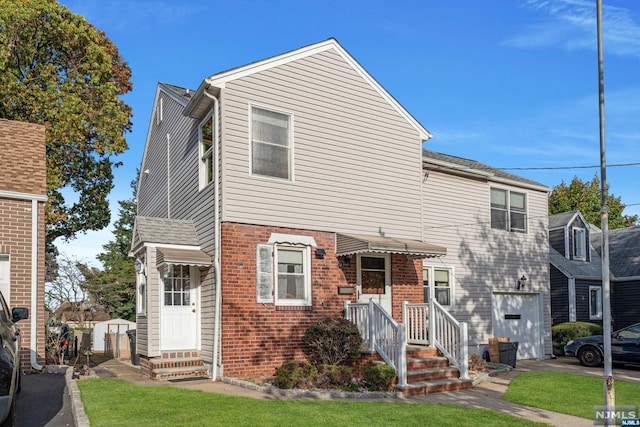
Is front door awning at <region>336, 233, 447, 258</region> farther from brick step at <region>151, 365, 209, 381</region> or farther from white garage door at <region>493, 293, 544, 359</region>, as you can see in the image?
white garage door at <region>493, 293, 544, 359</region>

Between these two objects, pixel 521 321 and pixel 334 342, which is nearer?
pixel 334 342

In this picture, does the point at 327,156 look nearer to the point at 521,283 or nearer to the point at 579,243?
the point at 521,283

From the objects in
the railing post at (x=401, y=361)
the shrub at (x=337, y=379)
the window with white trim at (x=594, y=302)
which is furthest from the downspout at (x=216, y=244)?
the window with white trim at (x=594, y=302)

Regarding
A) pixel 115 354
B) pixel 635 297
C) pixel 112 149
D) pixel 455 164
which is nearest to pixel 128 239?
pixel 112 149

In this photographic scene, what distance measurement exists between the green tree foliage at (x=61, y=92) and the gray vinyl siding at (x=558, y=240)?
19503 mm

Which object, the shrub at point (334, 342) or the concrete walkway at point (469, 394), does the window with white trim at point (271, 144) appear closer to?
the shrub at point (334, 342)

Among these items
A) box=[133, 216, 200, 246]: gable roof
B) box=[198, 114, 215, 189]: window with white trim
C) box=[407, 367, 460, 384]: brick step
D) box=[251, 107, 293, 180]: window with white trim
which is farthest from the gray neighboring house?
box=[133, 216, 200, 246]: gable roof

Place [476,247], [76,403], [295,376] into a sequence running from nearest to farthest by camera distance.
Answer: [76,403] → [295,376] → [476,247]

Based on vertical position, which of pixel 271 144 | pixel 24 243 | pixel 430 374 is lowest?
pixel 430 374

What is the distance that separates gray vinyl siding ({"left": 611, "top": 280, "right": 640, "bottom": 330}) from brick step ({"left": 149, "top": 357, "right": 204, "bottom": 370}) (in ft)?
70.1

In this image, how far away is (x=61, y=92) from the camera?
886 inches

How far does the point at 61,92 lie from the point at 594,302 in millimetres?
24117

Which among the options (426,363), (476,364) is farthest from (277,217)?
(476,364)

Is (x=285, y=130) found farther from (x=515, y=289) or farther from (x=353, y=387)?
(x=515, y=289)
